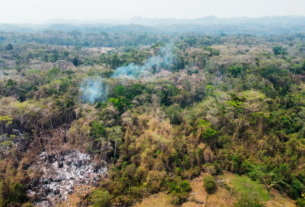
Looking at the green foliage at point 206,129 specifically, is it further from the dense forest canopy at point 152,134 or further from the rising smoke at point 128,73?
the rising smoke at point 128,73

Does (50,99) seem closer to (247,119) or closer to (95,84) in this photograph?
(95,84)

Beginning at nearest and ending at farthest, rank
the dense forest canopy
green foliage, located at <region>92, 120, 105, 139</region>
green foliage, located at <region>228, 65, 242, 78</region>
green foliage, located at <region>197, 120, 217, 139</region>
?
the dense forest canopy, green foliage, located at <region>197, 120, 217, 139</region>, green foliage, located at <region>92, 120, 105, 139</region>, green foliage, located at <region>228, 65, 242, 78</region>

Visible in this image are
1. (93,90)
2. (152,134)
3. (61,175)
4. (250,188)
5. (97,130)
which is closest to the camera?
(250,188)

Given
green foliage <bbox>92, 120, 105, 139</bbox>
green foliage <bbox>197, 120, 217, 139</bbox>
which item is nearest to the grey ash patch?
green foliage <bbox>92, 120, 105, 139</bbox>

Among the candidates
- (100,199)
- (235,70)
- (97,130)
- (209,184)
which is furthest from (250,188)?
(235,70)

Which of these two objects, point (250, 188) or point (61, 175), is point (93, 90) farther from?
point (250, 188)

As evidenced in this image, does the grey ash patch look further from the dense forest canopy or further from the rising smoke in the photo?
the rising smoke
